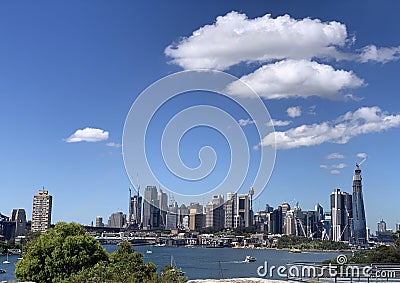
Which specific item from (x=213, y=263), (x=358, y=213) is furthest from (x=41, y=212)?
(x=358, y=213)

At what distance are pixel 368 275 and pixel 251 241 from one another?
8945 cm

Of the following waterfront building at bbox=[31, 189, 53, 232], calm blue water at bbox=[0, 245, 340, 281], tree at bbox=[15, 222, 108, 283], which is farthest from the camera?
waterfront building at bbox=[31, 189, 53, 232]

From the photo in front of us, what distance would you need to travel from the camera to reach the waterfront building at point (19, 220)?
95500mm

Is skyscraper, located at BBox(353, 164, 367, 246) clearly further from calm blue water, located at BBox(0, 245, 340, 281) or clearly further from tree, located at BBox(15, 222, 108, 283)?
tree, located at BBox(15, 222, 108, 283)

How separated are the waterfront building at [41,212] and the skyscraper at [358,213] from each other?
5633 centimetres

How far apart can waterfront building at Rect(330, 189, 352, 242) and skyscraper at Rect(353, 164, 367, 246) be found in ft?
3.94

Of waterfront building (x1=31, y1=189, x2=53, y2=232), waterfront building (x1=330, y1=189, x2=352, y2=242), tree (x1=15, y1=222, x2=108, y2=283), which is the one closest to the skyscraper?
waterfront building (x1=330, y1=189, x2=352, y2=242)

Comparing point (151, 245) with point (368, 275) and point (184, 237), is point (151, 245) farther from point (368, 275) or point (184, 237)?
point (368, 275)

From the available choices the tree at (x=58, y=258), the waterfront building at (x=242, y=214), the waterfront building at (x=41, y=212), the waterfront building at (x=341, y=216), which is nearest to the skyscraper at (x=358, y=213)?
the waterfront building at (x=341, y=216)

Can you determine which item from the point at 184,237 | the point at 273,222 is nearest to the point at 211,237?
the point at 184,237

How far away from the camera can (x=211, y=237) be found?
96312mm

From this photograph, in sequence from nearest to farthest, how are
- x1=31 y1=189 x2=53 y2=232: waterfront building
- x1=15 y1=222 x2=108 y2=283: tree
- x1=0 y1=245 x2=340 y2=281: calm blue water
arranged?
x1=15 y1=222 x2=108 y2=283: tree, x1=0 y1=245 x2=340 y2=281: calm blue water, x1=31 y1=189 x2=53 y2=232: waterfront building

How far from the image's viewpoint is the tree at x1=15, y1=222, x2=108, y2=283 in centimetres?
1345

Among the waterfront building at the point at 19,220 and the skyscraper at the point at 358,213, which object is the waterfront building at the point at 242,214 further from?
the waterfront building at the point at 19,220
